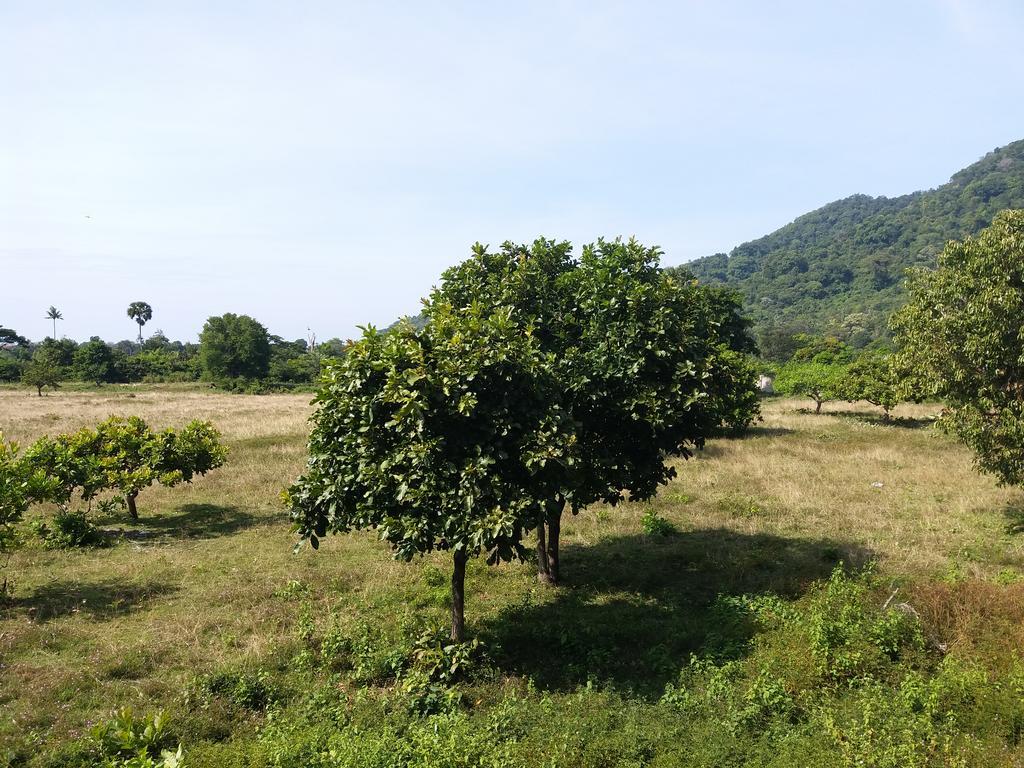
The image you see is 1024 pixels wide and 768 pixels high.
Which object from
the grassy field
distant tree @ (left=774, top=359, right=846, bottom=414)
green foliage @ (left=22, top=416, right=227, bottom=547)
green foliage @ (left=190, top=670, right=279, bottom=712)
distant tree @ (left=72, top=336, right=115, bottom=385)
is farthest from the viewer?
distant tree @ (left=72, top=336, right=115, bottom=385)

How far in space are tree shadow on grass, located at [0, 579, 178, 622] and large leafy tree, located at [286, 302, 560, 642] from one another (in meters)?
5.44

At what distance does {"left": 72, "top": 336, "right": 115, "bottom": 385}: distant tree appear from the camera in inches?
2943

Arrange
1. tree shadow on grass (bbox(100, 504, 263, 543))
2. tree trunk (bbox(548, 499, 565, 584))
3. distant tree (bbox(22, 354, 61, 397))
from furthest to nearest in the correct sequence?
distant tree (bbox(22, 354, 61, 397))
tree shadow on grass (bbox(100, 504, 263, 543))
tree trunk (bbox(548, 499, 565, 584))

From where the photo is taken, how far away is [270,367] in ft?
267

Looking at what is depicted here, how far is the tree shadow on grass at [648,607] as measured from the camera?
10.2 metres

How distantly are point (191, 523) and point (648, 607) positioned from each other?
13986mm

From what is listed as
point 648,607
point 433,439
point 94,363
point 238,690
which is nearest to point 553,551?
point 648,607

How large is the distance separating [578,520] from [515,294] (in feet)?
29.5

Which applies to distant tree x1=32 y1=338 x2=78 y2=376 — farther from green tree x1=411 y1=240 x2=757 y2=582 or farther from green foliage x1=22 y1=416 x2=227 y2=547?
green tree x1=411 y1=240 x2=757 y2=582

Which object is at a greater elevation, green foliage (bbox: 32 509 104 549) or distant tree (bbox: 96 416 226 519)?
distant tree (bbox: 96 416 226 519)

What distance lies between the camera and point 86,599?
1243cm

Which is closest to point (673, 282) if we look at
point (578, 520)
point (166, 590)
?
point (578, 520)

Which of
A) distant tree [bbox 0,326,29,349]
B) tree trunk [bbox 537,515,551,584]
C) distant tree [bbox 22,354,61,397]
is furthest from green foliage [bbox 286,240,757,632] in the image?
distant tree [bbox 0,326,29,349]

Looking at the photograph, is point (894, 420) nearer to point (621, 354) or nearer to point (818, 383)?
point (818, 383)
